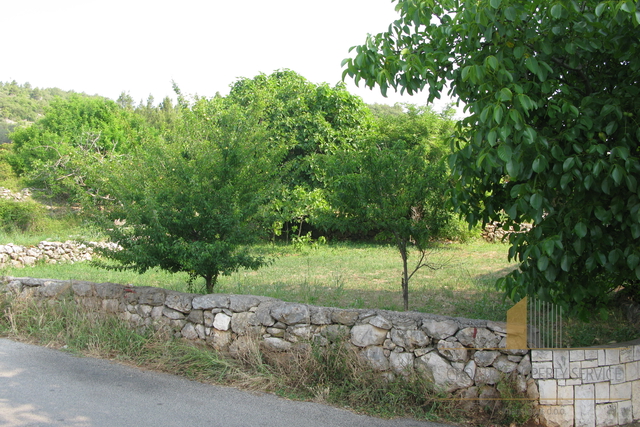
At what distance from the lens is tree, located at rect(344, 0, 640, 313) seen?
383 centimetres

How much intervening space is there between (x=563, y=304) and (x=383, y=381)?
6.15ft

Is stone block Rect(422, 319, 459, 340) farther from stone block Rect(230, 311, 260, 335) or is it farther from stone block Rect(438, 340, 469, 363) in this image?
stone block Rect(230, 311, 260, 335)

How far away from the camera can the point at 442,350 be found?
4.90 m

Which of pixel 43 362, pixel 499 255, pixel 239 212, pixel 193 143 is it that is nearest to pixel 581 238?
pixel 239 212

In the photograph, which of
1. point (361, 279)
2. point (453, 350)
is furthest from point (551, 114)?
point (361, 279)

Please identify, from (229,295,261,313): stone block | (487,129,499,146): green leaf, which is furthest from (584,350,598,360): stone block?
(229,295,261,313): stone block

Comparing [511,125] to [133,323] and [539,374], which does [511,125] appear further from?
[133,323]

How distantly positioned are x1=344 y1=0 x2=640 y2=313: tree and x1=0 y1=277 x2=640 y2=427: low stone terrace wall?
60 centimetres

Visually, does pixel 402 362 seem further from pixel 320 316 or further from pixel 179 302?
pixel 179 302

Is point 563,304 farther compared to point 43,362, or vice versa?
point 43,362

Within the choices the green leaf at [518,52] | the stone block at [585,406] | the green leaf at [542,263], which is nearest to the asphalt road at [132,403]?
the stone block at [585,406]

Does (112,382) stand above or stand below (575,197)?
→ below

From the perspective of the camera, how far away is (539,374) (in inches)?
179

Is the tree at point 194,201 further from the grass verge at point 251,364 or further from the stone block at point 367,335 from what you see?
the stone block at point 367,335
